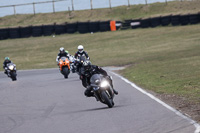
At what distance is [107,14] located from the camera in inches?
2234

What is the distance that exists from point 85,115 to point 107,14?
4601cm

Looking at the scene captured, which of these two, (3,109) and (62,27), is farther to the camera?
(62,27)

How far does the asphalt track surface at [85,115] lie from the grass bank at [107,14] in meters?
Result: 35.2

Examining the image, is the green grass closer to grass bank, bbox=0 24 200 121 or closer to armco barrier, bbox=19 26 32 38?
grass bank, bbox=0 24 200 121

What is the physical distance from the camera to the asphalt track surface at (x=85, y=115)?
910 centimetres

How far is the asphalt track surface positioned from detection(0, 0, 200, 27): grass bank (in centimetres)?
3521

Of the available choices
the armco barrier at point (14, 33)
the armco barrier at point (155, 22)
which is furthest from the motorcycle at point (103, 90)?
the armco barrier at point (14, 33)

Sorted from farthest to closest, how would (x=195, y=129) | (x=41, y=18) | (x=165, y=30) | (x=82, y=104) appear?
1. (x=41, y=18)
2. (x=165, y=30)
3. (x=82, y=104)
4. (x=195, y=129)

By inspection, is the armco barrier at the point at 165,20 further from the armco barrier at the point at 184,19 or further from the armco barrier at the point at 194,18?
the armco barrier at the point at 194,18

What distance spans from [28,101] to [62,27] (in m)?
35.9

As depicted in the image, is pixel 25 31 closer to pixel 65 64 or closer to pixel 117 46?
pixel 117 46

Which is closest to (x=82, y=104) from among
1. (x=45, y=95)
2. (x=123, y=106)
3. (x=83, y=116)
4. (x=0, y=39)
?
(x=123, y=106)

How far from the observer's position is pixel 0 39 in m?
52.2

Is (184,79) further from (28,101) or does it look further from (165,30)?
(165,30)
